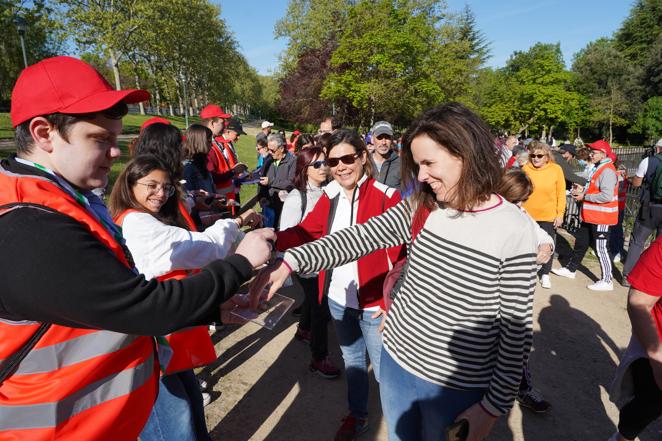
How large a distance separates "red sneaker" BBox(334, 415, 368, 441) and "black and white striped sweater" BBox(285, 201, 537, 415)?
1423 millimetres

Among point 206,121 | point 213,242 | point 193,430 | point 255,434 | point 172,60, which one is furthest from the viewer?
point 172,60

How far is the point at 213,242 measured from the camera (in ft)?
7.57

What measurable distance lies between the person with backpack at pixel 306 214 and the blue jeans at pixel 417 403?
154 centimetres

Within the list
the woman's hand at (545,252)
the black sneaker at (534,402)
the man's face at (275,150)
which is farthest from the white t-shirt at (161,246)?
the man's face at (275,150)

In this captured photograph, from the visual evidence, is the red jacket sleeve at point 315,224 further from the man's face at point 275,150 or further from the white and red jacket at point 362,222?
the man's face at point 275,150

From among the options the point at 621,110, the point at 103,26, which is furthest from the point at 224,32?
the point at 621,110

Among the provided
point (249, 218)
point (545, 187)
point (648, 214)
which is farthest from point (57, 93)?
point (648, 214)

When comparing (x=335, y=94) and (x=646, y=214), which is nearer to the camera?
(x=646, y=214)

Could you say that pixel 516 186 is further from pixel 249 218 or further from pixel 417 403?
pixel 249 218

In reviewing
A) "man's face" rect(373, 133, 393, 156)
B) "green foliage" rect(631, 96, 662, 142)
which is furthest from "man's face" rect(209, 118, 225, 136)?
"green foliage" rect(631, 96, 662, 142)

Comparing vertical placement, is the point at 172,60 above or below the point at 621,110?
above

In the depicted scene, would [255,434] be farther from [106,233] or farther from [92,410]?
[106,233]

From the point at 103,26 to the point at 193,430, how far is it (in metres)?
37.3

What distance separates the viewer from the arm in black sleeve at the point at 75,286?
3.40 feet
